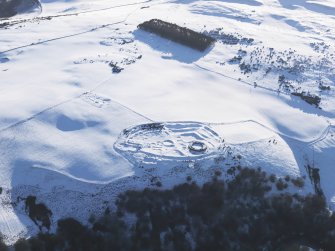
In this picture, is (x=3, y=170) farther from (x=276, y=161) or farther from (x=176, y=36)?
(x=176, y=36)

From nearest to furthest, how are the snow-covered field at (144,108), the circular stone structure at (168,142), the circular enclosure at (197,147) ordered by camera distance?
the snow-covered field at (144,108) < the circular stone structure at (168,142) < the circular enclosure at (197,147)

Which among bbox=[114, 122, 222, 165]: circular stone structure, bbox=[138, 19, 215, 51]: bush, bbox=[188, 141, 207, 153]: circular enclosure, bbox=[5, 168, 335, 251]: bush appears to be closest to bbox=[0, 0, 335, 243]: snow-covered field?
bbox=[114, 122, 222, 165]: circular stone structure

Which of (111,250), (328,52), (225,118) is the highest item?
(328,52)

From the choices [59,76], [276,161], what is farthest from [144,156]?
[59,76]

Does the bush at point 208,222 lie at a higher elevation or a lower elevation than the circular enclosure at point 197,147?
lower

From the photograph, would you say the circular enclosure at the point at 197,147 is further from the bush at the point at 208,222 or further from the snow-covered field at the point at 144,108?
the bush at the point at 208,222

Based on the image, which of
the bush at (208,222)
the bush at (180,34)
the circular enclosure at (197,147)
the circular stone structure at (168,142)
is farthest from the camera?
the bush at (180,34)

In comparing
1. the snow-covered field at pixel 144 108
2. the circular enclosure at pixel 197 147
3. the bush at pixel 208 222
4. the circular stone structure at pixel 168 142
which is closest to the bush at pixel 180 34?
the snow-covered field at pixel 144 108

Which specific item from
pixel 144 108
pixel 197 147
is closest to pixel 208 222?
pixel 197 147
